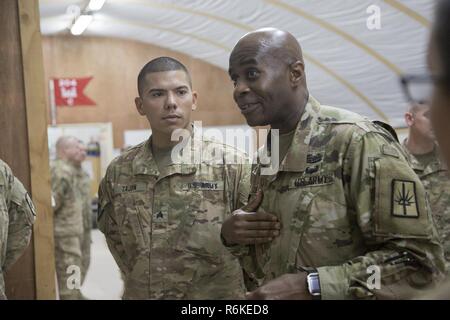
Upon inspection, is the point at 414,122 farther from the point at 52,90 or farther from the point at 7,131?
the point at 52,90

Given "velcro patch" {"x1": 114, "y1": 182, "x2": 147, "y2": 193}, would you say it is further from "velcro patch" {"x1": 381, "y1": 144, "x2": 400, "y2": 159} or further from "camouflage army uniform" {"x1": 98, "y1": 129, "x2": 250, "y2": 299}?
"velcro patch" {"x1": 381, "y1": 144, "x2": 400, "y2": 159}

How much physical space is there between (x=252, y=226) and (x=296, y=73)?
46cm

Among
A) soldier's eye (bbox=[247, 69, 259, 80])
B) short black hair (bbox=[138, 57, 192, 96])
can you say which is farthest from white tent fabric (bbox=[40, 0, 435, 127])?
soldier's eye (bbox=[247, 69, 259, 80])

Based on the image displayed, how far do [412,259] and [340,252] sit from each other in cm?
19

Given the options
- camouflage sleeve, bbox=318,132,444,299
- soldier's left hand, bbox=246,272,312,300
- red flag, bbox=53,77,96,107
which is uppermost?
red flag, bbox=53,77,96,107

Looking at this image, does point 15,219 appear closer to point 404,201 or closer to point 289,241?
point 289,241

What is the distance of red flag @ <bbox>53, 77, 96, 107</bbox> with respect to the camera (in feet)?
20.5

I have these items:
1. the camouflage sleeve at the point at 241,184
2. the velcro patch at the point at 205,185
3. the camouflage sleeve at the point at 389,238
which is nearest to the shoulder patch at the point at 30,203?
the velcro patch at the point at 205,185

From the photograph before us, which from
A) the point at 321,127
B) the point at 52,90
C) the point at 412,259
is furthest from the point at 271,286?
the point at 52,90

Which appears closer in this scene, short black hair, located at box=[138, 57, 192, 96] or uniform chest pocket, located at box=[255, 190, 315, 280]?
uniform chest pocket, located at box=[255, 190, 315, 280]

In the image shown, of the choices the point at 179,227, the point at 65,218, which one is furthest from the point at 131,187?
the point at 65,218

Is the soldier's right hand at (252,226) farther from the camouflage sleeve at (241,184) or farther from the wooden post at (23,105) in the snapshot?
the wooden post at (23,105)

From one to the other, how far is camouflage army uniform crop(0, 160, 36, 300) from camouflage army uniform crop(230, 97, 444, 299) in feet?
3.77

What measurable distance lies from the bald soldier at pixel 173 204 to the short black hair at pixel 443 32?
144cm
